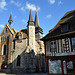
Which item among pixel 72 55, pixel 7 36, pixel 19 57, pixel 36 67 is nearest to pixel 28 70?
pixel 36 67

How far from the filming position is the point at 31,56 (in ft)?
70.3

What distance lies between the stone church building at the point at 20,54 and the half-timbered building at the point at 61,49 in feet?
29.8

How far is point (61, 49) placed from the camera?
12.0m

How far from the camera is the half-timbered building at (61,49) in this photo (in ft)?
37.3

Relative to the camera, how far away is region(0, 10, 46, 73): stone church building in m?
21.4

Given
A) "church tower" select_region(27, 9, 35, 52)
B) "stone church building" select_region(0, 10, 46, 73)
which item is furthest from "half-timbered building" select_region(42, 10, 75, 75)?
"church tower" select_region(27, 9, 35, 52)

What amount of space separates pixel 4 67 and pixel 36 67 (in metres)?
7.75

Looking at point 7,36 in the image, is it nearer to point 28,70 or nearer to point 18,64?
point 18,64

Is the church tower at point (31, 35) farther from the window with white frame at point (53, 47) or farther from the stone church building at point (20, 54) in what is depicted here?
the window with white frame at point (53, 47)

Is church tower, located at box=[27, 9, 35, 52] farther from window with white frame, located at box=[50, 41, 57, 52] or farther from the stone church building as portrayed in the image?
window with white frame, located at box=[50, 41, 57, 52]

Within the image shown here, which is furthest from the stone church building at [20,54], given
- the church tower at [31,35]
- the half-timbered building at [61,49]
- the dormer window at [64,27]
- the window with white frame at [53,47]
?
the dormer window at [64,27]

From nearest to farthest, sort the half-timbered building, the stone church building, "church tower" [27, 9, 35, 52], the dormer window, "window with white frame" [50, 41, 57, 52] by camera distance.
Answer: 1. the half-timbered building
2. the dormer window
3. "window with white frame" [50, 41, 57, 52]
4. the stone church building
5. "church tower" [27, 9, 35, 52]

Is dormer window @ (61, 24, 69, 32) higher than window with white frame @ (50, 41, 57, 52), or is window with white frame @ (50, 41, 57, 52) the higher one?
dormer window @ (61, 24, 69, 32)

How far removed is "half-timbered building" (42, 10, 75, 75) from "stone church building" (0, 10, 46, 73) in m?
9.09
